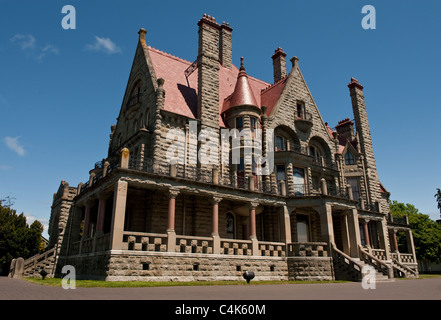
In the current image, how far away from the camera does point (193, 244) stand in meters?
20.3

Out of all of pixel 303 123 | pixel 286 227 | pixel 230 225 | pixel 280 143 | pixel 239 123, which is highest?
pixel 303 123

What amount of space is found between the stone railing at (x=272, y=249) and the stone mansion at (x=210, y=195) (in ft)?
0.48

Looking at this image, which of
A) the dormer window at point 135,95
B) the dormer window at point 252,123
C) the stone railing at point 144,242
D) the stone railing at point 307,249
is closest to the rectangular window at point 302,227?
the stone railing at point 307,249

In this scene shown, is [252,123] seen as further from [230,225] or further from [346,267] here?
[346,267]

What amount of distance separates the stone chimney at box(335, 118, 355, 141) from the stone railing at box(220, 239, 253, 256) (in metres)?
22.9

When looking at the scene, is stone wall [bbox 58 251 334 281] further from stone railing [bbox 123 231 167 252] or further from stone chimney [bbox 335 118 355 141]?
stone chimney [bbox 335 118 355 141]

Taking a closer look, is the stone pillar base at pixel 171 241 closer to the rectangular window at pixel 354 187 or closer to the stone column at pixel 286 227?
the stone column at pixel 286 227

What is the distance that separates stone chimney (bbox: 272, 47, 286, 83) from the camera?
3753cm

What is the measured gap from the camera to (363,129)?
3831 cm

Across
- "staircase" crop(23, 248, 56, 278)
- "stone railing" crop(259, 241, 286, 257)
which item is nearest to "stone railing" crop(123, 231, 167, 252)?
"stone railing" crop(259, 241, 286, 257)

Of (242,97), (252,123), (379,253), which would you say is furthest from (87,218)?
(379,253)

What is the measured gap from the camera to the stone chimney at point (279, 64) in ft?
123

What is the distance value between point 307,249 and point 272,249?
95.5 inches
